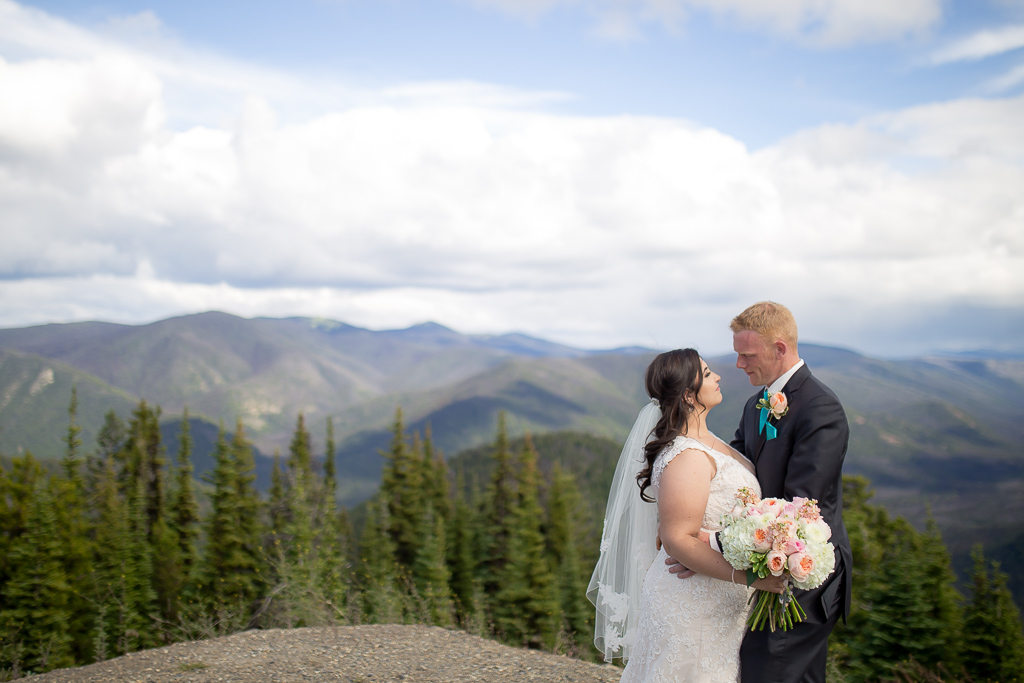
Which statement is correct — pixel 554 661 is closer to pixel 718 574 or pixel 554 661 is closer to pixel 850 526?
pixel 718 574

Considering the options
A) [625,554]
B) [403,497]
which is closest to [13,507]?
[403,497]

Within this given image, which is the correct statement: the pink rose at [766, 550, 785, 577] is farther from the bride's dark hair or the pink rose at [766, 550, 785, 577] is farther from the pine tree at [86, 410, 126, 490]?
the pine tree at [86, 410, 126, 490]

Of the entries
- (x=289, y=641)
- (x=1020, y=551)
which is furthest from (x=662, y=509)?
(x=1020, y=551)

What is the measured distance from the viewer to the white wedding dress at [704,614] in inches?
175

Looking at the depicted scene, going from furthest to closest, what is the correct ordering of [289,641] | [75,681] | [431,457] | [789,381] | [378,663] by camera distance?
[431,457], [289,641], [378,663], [75,681], [789,381]

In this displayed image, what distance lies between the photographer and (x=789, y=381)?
4578mm

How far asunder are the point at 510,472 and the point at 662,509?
35916 mm

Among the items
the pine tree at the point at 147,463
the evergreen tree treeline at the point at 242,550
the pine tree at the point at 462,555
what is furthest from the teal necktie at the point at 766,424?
the pine tree at the point at 147,463

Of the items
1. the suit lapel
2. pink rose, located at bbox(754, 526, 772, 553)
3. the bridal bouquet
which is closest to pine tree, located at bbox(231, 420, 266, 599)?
the suit lapel

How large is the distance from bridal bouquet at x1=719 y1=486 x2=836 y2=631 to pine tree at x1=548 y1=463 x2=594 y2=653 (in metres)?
26.9

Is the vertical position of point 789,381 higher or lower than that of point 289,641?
higher

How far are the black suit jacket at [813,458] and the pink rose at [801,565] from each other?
59 cm

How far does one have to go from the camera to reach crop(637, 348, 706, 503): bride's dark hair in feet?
15.1

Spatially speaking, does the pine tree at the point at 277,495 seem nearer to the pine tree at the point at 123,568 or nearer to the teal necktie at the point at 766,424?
the pine tree at the point at 123,568
